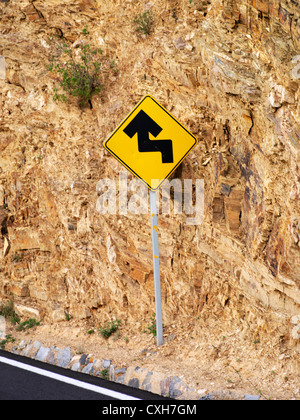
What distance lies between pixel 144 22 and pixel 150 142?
3162 millimetres

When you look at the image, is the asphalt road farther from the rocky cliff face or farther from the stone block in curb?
the rocky cliff face

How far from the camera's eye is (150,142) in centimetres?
550

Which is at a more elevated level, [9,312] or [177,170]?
[177,170]

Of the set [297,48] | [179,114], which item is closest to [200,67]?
[179,114]

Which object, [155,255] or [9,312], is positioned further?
[9,312]

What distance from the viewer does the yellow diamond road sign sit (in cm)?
548

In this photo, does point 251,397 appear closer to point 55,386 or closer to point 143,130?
point 55,386

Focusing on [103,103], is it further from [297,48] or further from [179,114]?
[297,48]

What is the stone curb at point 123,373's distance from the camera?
15.7ft

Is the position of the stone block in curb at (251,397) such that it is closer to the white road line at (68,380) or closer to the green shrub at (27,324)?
the white road line at (68,380)

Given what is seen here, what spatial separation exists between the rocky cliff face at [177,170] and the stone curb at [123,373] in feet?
3.35

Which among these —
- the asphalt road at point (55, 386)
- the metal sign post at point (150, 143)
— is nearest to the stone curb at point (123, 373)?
the asphalt road at point (55, 386)

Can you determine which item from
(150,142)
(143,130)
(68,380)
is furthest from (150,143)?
(68,380)

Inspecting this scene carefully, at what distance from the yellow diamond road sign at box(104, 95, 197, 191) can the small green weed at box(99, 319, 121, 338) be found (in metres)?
2.29
